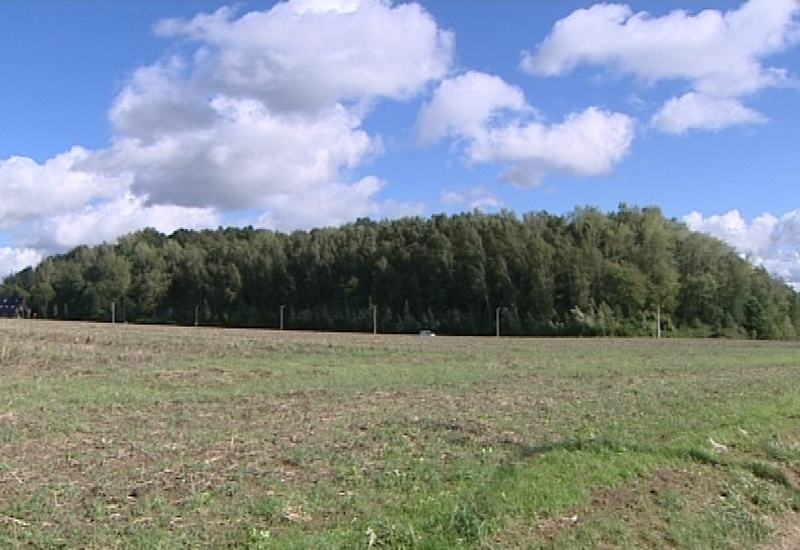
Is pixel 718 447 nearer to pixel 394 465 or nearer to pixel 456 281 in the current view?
pixel 394 465

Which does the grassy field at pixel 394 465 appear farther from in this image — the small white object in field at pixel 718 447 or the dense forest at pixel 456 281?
the dense forest at pixel 456 281

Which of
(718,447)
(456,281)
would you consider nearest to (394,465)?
(718,447)

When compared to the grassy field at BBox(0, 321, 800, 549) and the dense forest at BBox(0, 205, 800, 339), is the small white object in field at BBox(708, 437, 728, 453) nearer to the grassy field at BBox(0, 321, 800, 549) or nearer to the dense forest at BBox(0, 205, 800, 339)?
the grassy field at BBox(0, 321, 800, 549)

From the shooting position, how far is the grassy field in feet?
24.0

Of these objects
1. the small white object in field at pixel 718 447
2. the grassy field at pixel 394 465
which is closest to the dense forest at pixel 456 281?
the grassy field at pixel 394 465

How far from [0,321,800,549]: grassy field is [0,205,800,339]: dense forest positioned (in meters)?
69.8

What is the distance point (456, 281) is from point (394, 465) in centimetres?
8904

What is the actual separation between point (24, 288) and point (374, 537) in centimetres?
14967

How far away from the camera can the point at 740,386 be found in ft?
67.0

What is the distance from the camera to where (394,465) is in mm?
9562

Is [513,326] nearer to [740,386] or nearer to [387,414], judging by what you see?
[740,386]

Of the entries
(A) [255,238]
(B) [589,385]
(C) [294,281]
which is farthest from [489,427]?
(A) [255,238]

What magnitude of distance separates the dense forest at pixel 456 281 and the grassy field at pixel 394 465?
229ft

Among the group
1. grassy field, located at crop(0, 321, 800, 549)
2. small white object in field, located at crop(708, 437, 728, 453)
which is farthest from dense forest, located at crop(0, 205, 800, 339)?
small white object in field, located at crop(708, 437, 728, 453)
